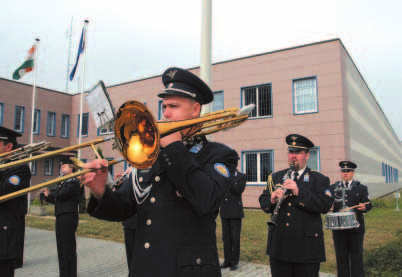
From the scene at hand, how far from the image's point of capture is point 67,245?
603 cm

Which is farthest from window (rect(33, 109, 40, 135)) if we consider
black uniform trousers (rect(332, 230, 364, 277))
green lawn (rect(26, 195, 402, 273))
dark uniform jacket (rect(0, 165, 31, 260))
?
black uniform trousers (rect(332, 230, 364, 277))

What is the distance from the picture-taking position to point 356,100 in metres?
20.6

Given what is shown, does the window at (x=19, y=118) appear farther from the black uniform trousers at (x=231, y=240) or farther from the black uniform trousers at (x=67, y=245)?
the black uniform trousers at (x=231, y=240)

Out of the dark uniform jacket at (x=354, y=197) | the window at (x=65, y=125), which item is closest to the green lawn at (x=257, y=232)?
the dark uniform jacket at (x=354, y=197)

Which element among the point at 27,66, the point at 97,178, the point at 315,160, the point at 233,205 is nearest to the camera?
the point at 97,178

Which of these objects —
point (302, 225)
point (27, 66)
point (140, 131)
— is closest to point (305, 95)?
point (302, 225)

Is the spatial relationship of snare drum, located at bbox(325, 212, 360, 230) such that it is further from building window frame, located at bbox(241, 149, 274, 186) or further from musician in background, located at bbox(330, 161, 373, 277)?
building window frame, located at bbox(241, 149, 274, 186)

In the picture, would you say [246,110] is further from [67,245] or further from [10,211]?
[67,245]

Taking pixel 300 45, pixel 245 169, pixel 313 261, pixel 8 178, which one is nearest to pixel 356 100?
pixel 300 45

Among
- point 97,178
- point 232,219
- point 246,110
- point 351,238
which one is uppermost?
point 246,110

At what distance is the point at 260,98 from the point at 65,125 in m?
17.9

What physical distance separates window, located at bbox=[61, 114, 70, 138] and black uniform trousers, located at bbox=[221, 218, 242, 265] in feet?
79.8

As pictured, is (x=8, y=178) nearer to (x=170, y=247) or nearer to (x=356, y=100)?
(x=170, y=247)

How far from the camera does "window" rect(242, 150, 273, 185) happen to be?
59.2ft
